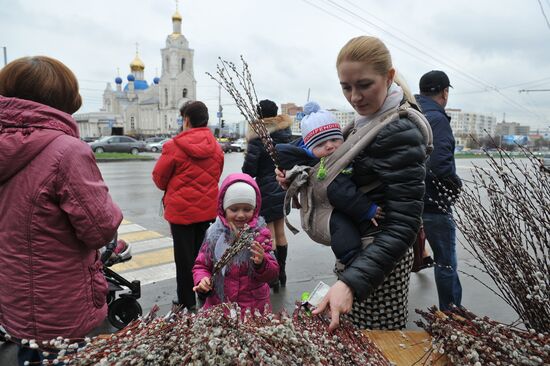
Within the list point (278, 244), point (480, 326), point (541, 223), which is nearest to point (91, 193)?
point (480, 326)

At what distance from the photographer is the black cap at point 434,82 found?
3.37 metres

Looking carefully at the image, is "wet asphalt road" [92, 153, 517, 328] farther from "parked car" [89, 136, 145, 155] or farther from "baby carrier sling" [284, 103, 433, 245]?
Answer: "parked car" [89, 136, 145, 155]

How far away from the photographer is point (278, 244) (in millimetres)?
4578

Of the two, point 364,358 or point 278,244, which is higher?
point 364,358

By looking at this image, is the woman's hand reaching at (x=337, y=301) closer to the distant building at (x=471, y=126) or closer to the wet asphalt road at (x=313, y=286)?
the distant building at (x=471, y=126)

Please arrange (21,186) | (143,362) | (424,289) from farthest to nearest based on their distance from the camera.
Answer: (424,289) → (21,186) → (143,362)

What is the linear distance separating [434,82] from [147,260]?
4.30 meters

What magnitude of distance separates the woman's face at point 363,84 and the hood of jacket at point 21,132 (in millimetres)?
1323

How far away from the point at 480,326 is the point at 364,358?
39 cm

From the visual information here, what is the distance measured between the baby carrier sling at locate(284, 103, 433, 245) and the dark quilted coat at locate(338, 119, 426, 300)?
0.12ft

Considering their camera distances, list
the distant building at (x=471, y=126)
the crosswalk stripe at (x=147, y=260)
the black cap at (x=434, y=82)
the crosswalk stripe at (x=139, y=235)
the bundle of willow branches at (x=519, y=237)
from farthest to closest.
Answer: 1. the crosswalk stripe at (x=139, y=235)
2. the crosswalk stripe at (x=147, y=260)
3. the black cap at (x=434, y=82)
4. the distant building at (x=471, y=126)
5. the bundle of willow branches at (x=519, y=237)

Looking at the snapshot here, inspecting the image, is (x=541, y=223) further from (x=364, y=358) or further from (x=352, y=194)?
(x=364, y=358)

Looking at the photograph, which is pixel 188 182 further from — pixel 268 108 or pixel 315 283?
pixel 315 283

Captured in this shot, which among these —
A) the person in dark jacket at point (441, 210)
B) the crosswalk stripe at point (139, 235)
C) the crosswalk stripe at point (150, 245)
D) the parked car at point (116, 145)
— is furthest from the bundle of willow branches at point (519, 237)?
the parked car at point (116, 145)
